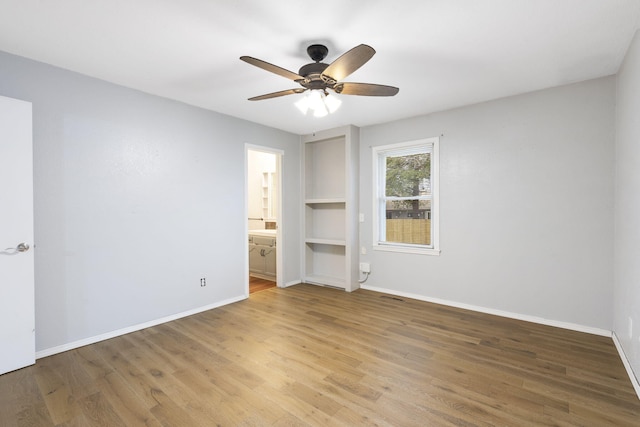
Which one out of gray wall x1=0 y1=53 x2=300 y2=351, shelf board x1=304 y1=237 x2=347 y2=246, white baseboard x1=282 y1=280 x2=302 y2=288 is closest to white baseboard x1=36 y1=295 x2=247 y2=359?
gray wall x1=0 y1=53 x2=300 y2=351

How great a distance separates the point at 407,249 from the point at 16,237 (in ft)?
13.8

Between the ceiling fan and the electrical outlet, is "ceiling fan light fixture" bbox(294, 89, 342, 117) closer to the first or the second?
the ceiling fan

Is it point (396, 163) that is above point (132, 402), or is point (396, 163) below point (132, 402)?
above

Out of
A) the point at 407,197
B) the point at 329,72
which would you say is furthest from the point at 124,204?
the point at 407,197

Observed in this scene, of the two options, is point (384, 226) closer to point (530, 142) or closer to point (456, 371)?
point (530, 142)

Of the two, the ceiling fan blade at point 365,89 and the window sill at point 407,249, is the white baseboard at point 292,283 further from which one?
the ceiling fan blade at point 365,89

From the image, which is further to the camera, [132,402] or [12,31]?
[12,31]

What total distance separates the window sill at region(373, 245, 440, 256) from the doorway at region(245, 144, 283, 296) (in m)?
1.66

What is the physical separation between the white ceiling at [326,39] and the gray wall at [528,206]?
379 millimetres

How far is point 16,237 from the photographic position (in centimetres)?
239

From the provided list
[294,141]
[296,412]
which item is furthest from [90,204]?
[294,141]

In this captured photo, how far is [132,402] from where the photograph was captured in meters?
2.03

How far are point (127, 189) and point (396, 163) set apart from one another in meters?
3.56

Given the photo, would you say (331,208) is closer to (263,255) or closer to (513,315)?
(263,255)
